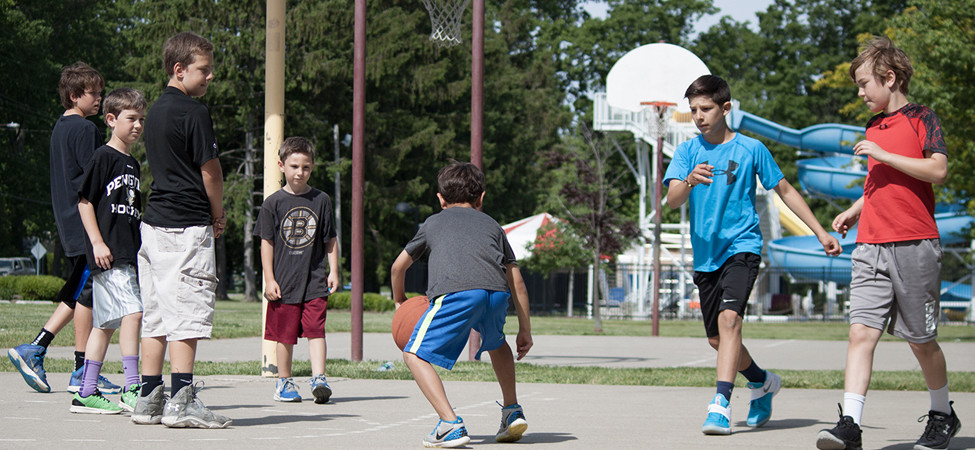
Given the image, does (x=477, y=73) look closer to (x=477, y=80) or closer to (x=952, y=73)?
(x=477, y=80)

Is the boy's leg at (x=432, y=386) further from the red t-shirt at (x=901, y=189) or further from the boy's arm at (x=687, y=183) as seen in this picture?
the red t-shirt at (x=901, y=189)

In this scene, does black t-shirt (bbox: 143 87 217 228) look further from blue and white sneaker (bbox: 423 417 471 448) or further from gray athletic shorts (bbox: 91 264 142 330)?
blue and white sneaker (bbox: 423 417 471 448)

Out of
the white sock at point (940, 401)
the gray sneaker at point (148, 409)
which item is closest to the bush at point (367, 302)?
the gray sneaker at point (148, 409)

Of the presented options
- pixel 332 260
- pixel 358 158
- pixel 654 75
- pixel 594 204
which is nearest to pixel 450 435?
pixel 332 260

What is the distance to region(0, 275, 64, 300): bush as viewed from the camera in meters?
26.7

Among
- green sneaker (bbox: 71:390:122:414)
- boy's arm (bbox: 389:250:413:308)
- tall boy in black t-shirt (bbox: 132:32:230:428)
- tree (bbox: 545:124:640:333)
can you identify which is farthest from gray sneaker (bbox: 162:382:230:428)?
tree (bbox: 545:124:640:333)

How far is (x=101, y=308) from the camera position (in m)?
6.54

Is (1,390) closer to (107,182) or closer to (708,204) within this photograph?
(107,182)

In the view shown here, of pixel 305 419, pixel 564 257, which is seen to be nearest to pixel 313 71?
pixel 564 257

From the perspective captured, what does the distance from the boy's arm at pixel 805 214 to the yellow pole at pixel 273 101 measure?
4584 millimetres

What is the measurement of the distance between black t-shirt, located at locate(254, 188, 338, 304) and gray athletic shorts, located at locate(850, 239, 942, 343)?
3.77m

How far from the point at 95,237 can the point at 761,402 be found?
4078 millimetres

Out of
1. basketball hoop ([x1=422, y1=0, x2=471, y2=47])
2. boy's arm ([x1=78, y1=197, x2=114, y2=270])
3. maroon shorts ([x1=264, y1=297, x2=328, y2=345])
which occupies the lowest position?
maroon shorts ([x1=264, y1=297, x2=328, y2=345])

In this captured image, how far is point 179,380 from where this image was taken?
5781 mm
